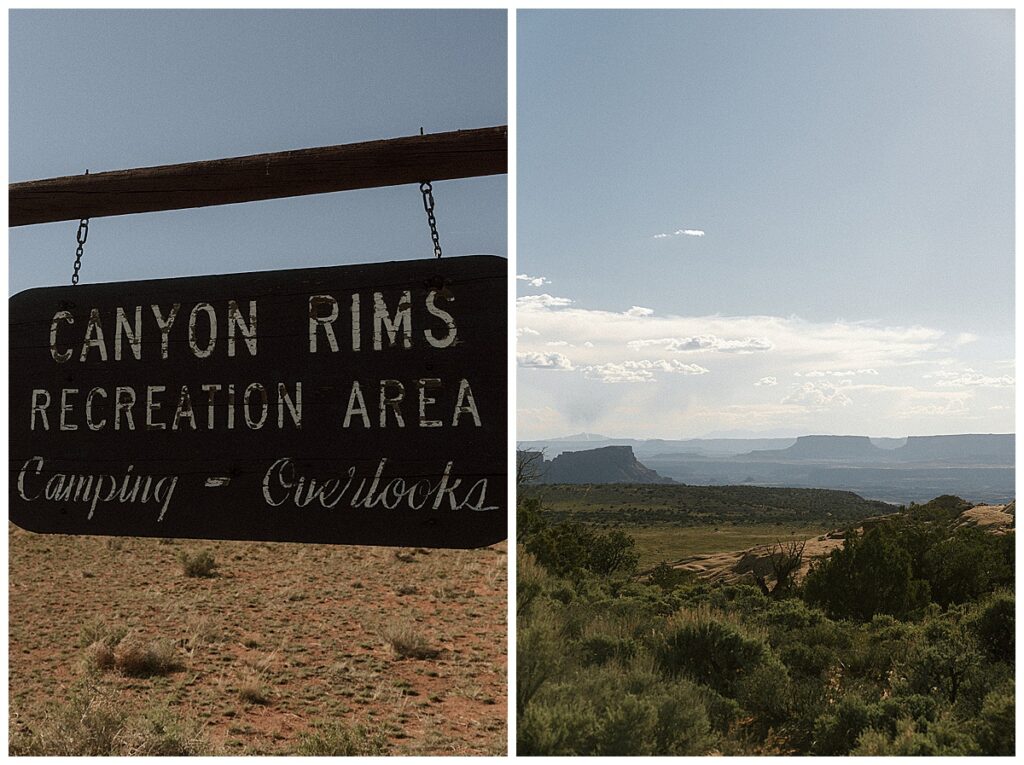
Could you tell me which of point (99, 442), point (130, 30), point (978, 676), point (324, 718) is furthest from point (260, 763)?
point (324, 718)

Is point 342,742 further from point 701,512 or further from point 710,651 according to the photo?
point 701,512

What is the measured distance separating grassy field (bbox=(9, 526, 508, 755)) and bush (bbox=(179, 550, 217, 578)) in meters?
0.15

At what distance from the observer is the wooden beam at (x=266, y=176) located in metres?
1.07

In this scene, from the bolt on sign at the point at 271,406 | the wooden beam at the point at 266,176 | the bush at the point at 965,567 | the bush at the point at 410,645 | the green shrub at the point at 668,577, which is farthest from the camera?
the bush at the point at 410,645

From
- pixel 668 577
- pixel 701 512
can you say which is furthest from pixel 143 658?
pixel 701 512

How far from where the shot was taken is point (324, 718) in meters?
4.05

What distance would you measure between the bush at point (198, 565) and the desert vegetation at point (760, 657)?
19.5 feet

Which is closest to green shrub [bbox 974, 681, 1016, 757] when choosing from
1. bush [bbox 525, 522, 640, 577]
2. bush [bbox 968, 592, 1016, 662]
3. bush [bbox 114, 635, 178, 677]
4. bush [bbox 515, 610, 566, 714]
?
bush [bbox 968, 592, 1016, 662]

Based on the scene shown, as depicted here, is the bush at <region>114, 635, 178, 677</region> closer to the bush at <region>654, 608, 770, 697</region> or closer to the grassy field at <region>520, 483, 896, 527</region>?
the grassy field at <region>520, 483, 896, 527</region>

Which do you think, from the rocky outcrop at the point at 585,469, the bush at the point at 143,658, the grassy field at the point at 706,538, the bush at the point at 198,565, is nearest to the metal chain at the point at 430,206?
the rocky outcrop at the point at 585,469

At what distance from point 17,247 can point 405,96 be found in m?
1.62

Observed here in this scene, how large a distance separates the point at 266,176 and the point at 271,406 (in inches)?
16.3

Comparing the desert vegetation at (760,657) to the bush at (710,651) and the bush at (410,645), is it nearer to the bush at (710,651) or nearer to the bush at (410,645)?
the bush at (710,651)

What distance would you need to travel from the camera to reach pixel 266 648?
5.48 m
